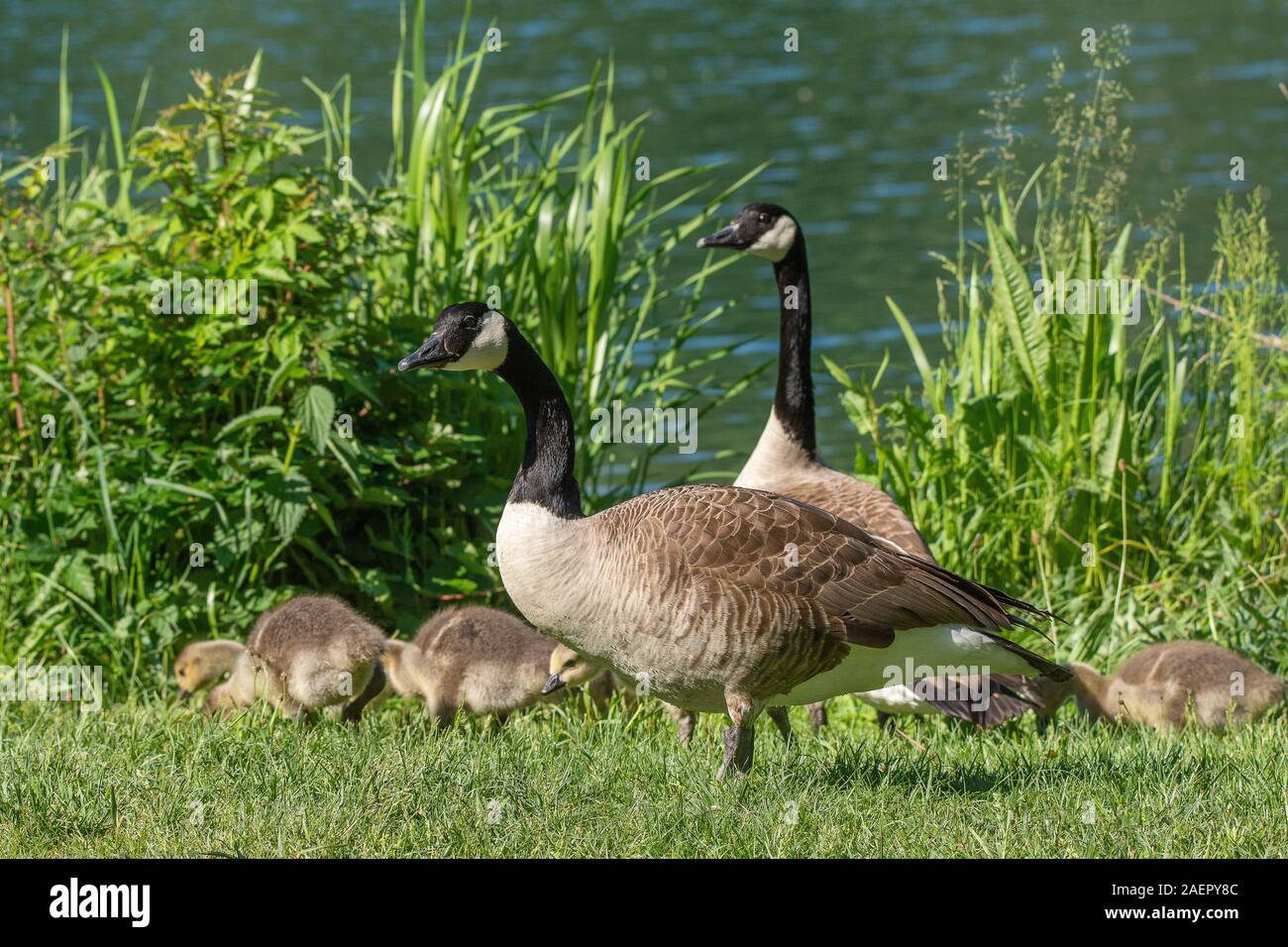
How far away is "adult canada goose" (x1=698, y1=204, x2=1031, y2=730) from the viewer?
273 inches

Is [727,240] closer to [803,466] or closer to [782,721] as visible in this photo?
[803,466]

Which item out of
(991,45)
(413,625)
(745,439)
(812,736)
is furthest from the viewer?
(991,45)

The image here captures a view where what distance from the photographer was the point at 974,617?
18.2ft

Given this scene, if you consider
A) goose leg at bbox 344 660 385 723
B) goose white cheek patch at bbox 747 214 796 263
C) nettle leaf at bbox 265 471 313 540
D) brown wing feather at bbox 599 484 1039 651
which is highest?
goose white cheek patch at bbox 747 214 796 263

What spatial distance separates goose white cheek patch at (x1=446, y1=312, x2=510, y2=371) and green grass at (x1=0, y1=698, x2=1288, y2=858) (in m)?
1.49

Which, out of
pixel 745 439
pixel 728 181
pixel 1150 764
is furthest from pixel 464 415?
pixel 728 181

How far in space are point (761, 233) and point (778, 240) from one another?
11cm

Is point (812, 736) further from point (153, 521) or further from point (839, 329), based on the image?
point (839, 329)

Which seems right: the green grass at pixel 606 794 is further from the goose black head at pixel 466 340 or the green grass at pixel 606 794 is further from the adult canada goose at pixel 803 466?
the goose black head at pixel 466 340

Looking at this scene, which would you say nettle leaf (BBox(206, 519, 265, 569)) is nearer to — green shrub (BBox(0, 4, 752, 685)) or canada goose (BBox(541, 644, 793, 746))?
green shrub (BBox(0, 4, 752, 685))

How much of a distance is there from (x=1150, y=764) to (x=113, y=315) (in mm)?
5391

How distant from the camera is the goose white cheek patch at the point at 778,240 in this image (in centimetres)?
833

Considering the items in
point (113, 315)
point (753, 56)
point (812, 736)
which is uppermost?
point (753, 56)

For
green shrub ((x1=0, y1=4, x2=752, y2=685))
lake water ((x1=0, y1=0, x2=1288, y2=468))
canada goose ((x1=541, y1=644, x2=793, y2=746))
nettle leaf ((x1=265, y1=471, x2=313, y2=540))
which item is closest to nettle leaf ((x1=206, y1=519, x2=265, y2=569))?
green shrub ((x1=0, y1=4, x2=752, y2=685))
